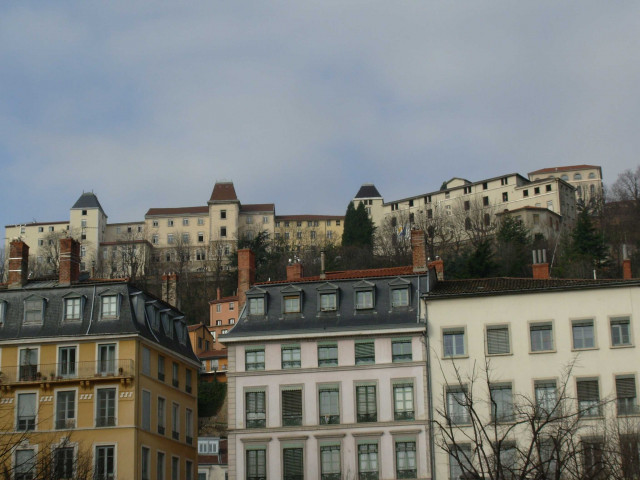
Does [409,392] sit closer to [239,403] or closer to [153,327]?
[239,403]

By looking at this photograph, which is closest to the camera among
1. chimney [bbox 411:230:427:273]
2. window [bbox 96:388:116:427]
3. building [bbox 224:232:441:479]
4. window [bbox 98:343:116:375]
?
building [bbox 224:232:441:479]

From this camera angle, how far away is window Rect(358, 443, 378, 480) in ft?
151

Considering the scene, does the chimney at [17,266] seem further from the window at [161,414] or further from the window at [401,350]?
the window at [401,350]

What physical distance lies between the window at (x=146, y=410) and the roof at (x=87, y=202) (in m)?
130

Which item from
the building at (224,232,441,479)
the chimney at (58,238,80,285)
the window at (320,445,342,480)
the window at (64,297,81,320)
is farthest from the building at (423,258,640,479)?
the chimney at (58,238,80,285)

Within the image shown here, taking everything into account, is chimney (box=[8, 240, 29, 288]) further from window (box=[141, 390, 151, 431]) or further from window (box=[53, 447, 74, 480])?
window (box=[53, 447, 74, 480])

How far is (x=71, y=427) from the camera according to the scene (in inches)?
1886

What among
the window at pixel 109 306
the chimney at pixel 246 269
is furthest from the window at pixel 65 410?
the chimney at pixel 246 269

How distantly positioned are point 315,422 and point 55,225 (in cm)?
13620

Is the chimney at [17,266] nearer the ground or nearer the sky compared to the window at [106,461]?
nearer the sky

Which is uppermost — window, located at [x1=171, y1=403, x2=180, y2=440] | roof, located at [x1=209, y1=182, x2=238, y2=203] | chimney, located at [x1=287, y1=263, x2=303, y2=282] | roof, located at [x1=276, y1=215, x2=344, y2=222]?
roof, located at [x1=209, y1=182, x2=238, y2=203]

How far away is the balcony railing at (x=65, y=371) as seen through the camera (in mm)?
48562

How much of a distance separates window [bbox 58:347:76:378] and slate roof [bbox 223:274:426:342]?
7.44 meters

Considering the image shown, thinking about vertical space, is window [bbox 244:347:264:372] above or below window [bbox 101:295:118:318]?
below
